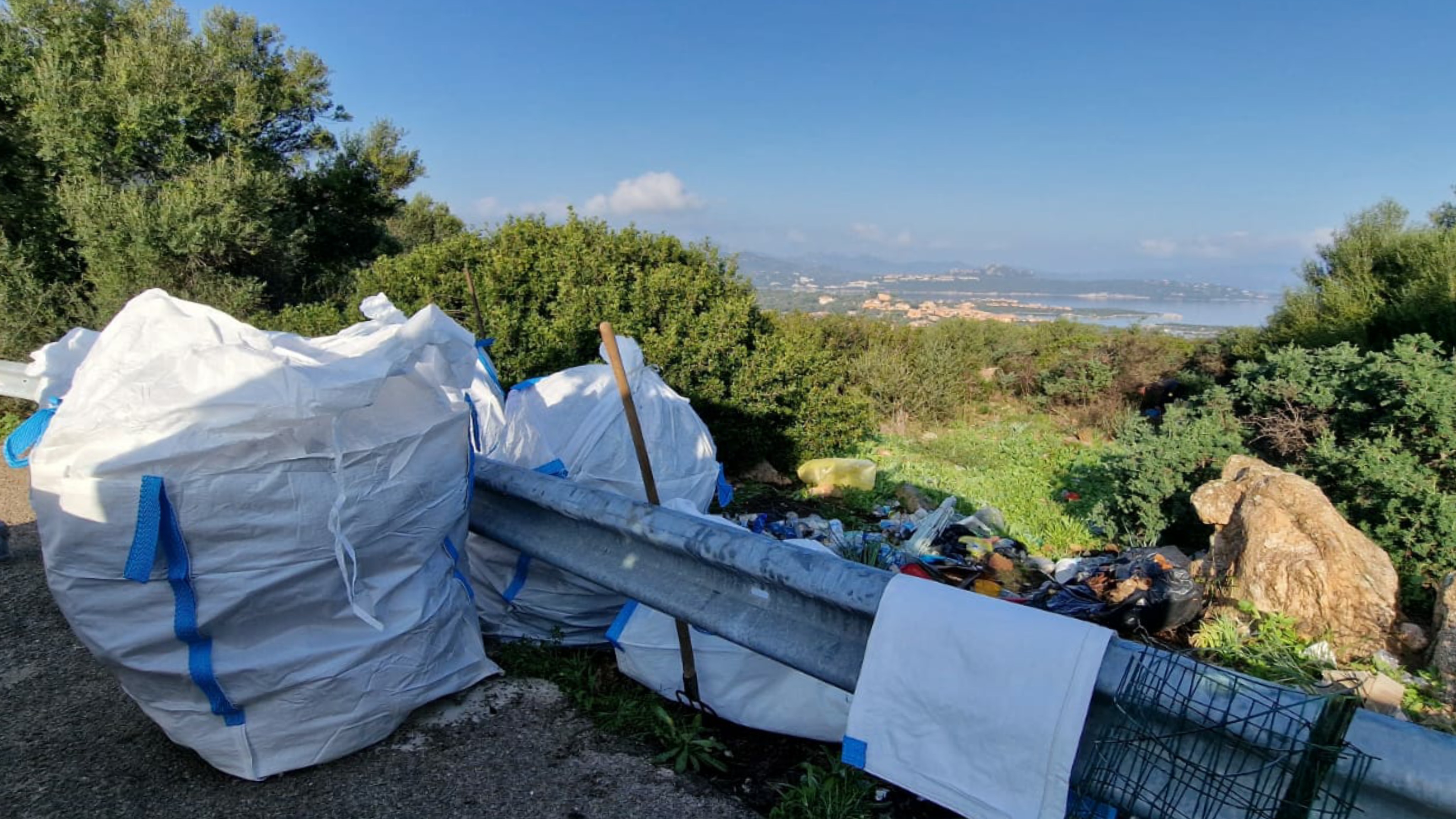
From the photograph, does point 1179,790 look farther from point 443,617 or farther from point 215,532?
point 215,532

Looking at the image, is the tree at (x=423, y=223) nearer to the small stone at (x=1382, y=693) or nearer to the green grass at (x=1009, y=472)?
the green grass at (x=1009, y=472)

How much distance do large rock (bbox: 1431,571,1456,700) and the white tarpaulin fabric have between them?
10.2 ft

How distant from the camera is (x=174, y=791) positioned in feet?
6.33

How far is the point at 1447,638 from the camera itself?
3398 millimetres

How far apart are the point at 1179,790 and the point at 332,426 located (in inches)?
83.5

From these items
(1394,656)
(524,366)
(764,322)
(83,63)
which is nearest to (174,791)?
(524,366)

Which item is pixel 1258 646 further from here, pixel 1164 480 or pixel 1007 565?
pixel 1164 480

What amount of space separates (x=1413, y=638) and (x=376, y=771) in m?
4.65

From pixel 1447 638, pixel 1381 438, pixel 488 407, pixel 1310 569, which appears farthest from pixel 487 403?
pixel 1381 438

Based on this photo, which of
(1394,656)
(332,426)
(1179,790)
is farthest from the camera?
(1394,656)

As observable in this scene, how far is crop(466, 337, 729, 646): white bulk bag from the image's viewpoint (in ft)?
9.53

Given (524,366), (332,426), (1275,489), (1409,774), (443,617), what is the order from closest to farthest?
(1409,774) < (332,426) < (443,617) < (1275,489) < (524,366)

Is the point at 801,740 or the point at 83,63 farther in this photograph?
the point at 83,63

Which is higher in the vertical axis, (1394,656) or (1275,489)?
(1275,489)
